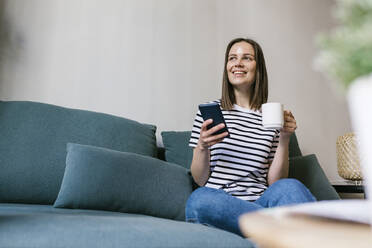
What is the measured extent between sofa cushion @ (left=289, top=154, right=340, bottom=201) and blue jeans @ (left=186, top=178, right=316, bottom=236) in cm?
52

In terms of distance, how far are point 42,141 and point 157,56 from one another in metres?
0.90

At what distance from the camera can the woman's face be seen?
5.33 ft

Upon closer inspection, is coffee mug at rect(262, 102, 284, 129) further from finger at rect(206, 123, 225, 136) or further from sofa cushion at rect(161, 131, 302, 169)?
sofa cushion at rect(161, 131, 302, 169)

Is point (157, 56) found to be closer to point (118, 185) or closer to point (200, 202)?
point (118, 185)

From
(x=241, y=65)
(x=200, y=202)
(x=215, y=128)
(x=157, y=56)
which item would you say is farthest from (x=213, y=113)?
(x=157, y=56)

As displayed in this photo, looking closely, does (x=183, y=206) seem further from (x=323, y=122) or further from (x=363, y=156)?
(x=323, y=122)

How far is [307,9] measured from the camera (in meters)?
2.59

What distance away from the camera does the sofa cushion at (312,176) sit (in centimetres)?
157

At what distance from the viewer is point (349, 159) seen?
1.95 m

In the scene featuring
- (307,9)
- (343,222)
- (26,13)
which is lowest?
(343,222)

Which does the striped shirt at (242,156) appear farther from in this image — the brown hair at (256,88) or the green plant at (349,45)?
the green plant at (349,45)

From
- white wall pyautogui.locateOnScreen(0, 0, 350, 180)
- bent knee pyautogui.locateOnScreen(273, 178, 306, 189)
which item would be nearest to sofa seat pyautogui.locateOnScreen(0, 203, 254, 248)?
bent knee pyautogui.locateOnScreen(273, 178, 306, 189)

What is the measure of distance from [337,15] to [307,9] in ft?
8.21

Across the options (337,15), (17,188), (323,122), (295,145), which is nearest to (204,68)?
(295,145)
